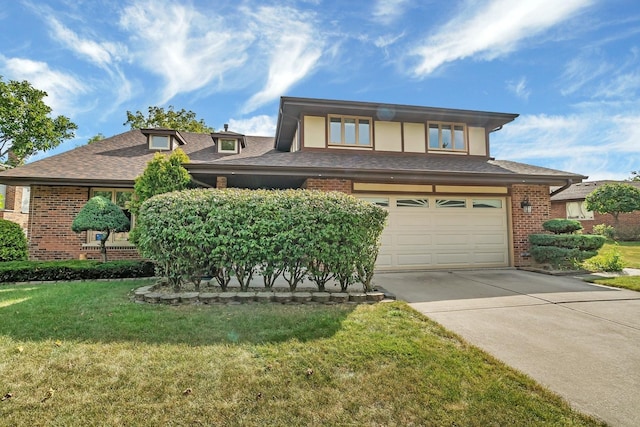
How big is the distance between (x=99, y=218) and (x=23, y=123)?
21563 millimetres

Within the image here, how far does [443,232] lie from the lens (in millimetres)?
9078

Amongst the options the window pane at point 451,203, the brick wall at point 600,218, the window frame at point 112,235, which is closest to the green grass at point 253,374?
the window pane at point 451,203

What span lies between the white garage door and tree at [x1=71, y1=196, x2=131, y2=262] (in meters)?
7.13

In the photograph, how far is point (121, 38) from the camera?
855cm

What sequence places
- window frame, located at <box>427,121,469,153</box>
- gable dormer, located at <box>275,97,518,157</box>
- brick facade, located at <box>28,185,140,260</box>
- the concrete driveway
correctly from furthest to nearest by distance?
window frame, located at <box>427,121,469,153</box> → gable dormer, located at <box>275,97,518,157</box> → brick facade, located at <box>28,185,140,260</box> → the concrete driveway

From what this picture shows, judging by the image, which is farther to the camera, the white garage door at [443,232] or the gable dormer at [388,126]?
the gable dormer at [388,126]

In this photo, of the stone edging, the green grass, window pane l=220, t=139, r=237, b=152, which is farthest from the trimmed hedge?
window pane l=220, t=139, r=237, b=152

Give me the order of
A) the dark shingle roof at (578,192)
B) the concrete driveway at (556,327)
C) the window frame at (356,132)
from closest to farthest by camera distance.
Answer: the concrete driveway at (556,327)
the window frame at (356,132)
the dark shingle roof at (578,192)

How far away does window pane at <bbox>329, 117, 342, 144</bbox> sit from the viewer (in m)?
10.2

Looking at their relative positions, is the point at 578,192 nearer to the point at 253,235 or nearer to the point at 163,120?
the point at 253,235

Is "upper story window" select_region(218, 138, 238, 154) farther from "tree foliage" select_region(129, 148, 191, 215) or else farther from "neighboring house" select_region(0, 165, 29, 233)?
"neighboring house" select_region(0, 165, 29, 233)

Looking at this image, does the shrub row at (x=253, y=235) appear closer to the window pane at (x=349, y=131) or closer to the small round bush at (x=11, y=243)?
the window pane at (x=349, y=131)

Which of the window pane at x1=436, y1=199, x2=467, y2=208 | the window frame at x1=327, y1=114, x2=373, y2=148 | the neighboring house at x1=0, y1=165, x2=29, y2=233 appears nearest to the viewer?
the window pane at x1=436, y1=199, x2=467, y2=208

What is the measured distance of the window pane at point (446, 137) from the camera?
10984 mm
